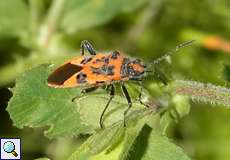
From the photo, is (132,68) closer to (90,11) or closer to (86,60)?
(86,60)

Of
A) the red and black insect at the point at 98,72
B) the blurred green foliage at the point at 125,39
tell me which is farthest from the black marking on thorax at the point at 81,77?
the blurred green foliage at the point at 125,39

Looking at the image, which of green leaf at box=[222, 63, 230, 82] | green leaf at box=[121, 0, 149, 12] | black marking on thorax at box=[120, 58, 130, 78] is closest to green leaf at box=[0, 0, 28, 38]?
green leaf at box=[121, 0, 149, 12]

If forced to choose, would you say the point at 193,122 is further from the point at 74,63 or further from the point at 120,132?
the point at 120,132

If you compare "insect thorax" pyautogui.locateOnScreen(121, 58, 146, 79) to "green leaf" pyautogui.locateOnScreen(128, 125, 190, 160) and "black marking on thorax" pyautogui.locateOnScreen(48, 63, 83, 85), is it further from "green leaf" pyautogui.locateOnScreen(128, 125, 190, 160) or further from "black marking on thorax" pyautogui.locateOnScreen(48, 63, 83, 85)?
"green leaf" pyautogui.locateOnScreen(128, 125, 190, 160)

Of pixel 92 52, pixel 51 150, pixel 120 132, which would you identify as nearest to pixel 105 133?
pixel 120 132

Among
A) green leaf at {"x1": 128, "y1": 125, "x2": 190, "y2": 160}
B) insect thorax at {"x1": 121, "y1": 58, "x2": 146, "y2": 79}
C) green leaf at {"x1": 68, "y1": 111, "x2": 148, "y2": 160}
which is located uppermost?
insect thorax at {"x1": 121, "y1": 58, "x2": 146, "y2": 79}

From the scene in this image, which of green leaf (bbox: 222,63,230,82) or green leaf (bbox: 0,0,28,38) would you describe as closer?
green leaf (bbox: 222,63,230,82)

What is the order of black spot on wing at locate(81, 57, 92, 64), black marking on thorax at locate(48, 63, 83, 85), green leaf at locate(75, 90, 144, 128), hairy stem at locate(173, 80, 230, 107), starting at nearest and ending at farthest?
green leaf at locate(75, 90, 144, 128), hairy stem at locate(173, 80, 230, 107), black marking on thorax at locate(48, 63, 83, 85), black spot on wing at locate(81, 57, 92, 64)

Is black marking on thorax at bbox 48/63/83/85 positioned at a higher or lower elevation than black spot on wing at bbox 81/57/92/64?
lower
